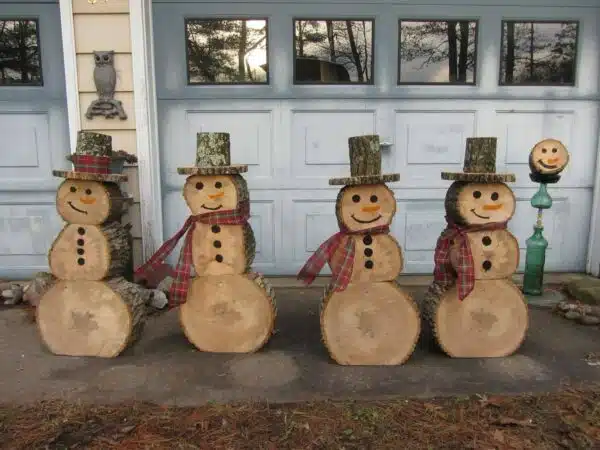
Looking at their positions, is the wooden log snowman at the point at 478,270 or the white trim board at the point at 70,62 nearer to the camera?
the wooden log snowman at the point at 478,270

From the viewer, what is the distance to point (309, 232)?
4328mm

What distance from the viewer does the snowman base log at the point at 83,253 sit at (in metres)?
2.78

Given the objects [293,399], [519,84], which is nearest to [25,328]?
[293,399]

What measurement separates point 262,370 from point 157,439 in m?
0.73

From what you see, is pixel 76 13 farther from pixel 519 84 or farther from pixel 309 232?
pixel 519 84

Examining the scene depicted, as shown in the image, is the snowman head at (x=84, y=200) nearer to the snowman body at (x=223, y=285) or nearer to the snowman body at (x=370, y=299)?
the snowman body at (x=223, y=285)

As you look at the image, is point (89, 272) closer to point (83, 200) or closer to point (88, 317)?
point (88, 317)

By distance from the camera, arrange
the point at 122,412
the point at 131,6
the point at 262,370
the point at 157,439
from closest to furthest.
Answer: the point at 157,439
the point at 122,412
the point at 262,370
the point at 131,6

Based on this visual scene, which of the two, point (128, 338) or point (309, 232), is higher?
point (309, 232)

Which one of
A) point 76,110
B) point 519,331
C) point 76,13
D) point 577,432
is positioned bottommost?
point 577,432

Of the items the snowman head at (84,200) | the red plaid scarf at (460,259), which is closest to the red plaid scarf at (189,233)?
the snowman head at (84,200)

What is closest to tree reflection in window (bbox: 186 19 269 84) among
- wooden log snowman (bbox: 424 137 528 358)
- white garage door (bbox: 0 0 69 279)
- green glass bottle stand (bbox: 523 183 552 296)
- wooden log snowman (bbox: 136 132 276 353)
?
white garage door (bbox: 0 0 69 279)

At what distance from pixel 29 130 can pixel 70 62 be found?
0.83 m

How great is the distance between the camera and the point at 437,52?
4.18 m
